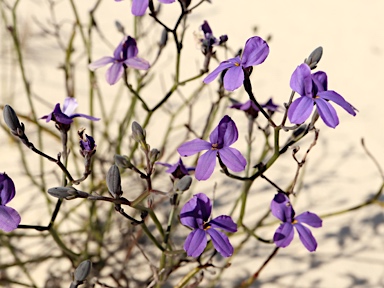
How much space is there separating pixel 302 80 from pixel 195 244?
23 cm

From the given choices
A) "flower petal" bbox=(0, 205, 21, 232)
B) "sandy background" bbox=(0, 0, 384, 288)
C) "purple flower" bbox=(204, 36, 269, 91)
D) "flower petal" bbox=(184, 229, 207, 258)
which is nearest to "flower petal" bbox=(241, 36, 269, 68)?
"purple flower" bbox=(204, 36, 269, 91)

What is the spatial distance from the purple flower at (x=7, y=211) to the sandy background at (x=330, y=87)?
2.42 feet

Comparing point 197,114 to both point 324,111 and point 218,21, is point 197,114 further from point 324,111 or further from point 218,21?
point 324,111

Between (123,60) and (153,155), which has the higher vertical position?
(123,60)

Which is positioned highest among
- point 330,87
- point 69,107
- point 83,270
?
point 330,87

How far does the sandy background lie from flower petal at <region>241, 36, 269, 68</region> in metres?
0.74

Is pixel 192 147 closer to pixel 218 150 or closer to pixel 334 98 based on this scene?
pixel 218 150

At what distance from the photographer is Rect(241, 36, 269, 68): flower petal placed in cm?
67

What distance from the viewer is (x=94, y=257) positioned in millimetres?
1298

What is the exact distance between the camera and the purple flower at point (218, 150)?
2.22 ft

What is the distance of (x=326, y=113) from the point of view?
0.66m

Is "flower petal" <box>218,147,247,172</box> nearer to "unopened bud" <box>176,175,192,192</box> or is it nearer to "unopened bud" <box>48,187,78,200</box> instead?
"unopened bud" <box>176,175,192,192</box>

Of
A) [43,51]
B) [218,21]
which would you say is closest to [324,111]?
[43,51]

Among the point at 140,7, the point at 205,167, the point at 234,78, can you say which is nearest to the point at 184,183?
the point at 205,167
